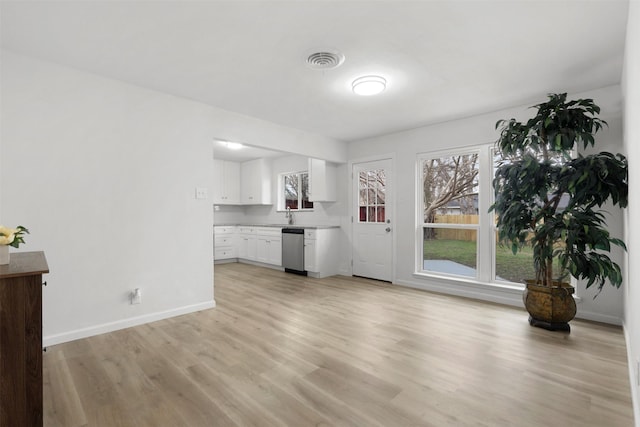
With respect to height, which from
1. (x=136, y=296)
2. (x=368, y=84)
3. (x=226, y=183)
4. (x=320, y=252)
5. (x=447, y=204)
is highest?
(x=368, y=84)

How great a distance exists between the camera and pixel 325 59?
2.66 metres

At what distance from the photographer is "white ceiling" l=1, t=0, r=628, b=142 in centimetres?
206

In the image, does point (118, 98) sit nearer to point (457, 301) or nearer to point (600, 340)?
point (457, 301)

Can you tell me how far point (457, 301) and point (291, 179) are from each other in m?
→ 4.28

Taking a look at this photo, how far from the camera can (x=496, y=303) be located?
399 cm

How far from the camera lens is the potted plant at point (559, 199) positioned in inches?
107

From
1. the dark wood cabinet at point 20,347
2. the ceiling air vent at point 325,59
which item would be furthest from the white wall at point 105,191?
the ceiling air vent at point 325,59

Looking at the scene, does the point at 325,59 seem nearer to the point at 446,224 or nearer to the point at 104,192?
the point at 104,192

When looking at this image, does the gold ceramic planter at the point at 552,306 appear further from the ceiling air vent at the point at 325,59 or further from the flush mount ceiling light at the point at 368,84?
the ceiling air vent at the point at 325,59

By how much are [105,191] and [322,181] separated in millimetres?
3577

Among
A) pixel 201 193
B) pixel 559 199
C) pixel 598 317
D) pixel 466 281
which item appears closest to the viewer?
pixel 559 199

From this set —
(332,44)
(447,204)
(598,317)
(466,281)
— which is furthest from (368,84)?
(598,317)

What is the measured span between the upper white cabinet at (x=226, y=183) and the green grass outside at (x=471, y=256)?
469cm

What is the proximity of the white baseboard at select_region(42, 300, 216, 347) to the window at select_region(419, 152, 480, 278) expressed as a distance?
3.19 meters
